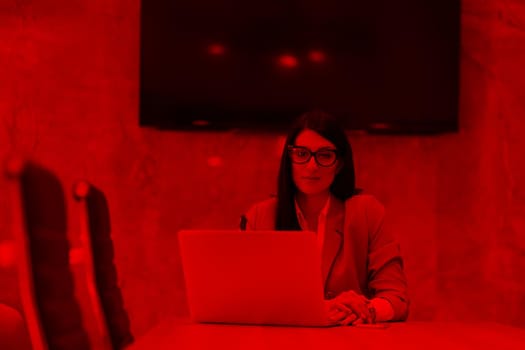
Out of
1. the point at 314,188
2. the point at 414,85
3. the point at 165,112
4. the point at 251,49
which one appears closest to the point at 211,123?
the point at 165,112

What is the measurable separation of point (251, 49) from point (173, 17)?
0.44 metres

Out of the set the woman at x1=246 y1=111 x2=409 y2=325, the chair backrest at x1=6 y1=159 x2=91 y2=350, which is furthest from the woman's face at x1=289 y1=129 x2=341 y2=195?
the chair backrest at x1=6 y1=159 x2=91 y2=350

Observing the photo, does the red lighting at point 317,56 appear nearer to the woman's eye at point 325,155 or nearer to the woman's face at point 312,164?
the woman's face at point 312,164

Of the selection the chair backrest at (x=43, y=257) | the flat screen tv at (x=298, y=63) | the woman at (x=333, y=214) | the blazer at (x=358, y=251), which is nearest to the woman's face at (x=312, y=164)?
the woman at (x=333, y=214)

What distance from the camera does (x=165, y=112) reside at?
329cm

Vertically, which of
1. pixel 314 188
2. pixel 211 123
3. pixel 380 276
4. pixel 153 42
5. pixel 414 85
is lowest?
pixel 380 276

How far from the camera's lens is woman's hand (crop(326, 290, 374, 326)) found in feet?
5.28

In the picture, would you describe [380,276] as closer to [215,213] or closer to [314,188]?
[314,188]

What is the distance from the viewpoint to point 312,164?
2.03m

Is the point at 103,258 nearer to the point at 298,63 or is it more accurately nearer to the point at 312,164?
the point at 312,164

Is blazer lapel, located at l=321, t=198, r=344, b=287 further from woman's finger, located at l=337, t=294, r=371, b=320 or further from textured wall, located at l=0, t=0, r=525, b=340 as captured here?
textured wall, located at l=0, t=0, r=525, b=340

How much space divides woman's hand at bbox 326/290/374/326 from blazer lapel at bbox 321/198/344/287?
0.38 m

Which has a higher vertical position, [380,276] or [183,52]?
[183,52]

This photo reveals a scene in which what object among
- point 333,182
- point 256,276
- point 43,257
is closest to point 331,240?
point 333,182
